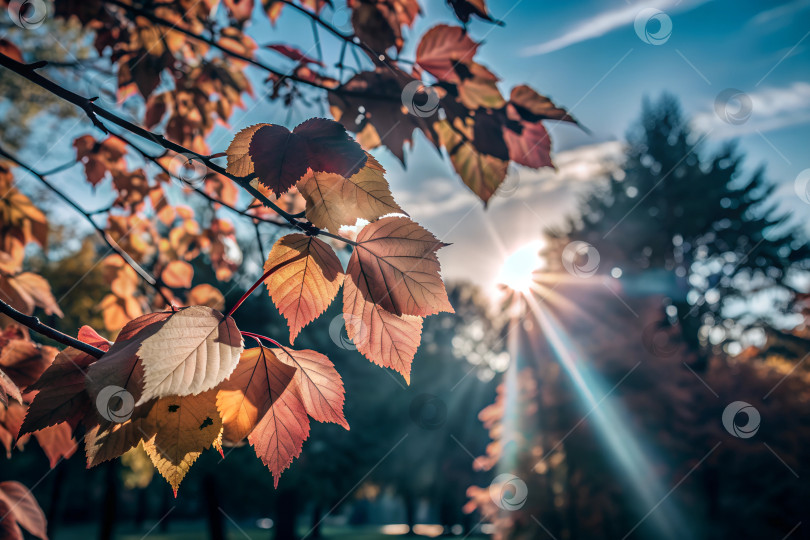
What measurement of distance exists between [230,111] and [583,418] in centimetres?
905

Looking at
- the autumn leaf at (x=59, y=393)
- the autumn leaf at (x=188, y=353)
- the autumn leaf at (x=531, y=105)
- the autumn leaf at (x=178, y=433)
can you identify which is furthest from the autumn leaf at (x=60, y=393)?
the autumn leaf at (x=531, y=105)

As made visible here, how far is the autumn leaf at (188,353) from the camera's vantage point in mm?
507

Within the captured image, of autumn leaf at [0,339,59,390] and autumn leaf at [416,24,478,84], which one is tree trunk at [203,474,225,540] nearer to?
autumn leaf at [0,339,59,390]

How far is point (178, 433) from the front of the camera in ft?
2.09

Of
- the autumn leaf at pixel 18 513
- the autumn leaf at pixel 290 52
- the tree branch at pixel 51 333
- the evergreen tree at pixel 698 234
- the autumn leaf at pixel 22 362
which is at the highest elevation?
the evergreen tree at pixel 698 234

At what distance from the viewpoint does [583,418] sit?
9.14 meters

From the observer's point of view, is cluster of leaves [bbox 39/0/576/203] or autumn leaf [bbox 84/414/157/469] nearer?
autumn leaf [bbox 84/414/157/469]

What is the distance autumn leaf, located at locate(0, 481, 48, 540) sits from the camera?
4.00ft

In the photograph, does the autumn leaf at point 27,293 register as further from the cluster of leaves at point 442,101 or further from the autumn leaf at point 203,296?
the cluster of leaves at point 442,101

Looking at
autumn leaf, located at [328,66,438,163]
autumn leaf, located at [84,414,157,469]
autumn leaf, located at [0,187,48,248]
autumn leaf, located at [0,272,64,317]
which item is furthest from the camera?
autumn leaf, located at [0,187,48,248]

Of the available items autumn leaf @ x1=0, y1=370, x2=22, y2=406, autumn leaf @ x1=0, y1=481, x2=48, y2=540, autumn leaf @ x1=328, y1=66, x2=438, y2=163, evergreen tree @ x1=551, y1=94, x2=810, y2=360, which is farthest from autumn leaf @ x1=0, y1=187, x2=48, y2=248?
evergreen tree @ x1=551, y1=94, x2=810, y2=360

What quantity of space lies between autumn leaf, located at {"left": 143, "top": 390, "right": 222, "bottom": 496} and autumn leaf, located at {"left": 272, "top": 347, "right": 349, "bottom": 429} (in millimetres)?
142

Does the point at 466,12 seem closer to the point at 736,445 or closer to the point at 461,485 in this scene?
the point at 736,445

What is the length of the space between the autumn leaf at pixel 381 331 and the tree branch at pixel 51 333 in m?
0.37
